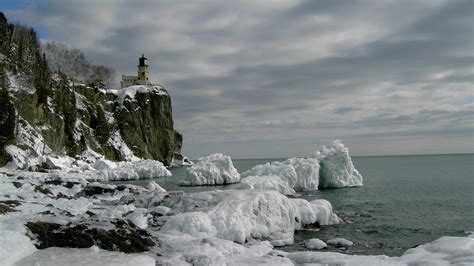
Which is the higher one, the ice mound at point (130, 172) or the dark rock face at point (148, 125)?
the dark rock face at point (148, 125)

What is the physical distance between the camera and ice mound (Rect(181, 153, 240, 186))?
193 ft

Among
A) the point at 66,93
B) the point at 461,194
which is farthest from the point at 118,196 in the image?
the point at 66,93

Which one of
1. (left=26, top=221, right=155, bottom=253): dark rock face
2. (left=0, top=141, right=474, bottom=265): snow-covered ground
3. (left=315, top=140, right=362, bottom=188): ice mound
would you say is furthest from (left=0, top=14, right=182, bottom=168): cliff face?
(left=26, top=221, right=155, bottom=253): dark rock face

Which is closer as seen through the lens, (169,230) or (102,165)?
(169,230)

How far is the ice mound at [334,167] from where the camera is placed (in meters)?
55.1

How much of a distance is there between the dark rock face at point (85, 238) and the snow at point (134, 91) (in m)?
105

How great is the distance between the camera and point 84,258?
13.5 m

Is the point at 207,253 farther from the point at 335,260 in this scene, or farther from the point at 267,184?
the point at 267,184

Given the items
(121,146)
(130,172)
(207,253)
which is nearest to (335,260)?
(207,253)

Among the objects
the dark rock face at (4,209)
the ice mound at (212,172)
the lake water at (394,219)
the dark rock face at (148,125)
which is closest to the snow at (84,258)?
the dark rock face at (4,209)

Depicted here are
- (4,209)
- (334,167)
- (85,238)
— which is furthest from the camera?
(334,167)

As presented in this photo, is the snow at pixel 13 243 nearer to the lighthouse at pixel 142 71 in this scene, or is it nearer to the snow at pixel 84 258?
the snow at pixel 84 258

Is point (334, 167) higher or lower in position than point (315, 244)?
higher

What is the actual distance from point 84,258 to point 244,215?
10.1 m
